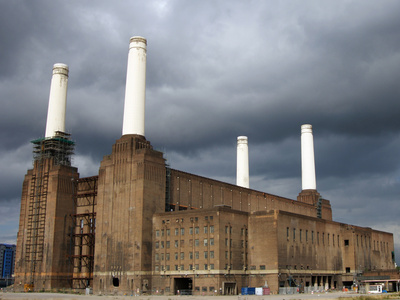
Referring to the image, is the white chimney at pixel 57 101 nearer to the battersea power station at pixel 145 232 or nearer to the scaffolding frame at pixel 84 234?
the battersea power station at pixel 145 232

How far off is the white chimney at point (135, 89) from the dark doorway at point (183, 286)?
28.0 metres

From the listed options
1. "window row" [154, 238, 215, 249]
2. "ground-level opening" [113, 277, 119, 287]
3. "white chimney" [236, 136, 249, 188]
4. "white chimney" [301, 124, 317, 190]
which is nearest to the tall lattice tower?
"ground-level opening" [113, 277, 119, 287]

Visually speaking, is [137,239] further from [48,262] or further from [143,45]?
[143,45]

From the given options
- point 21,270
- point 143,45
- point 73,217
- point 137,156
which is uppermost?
point 143,45

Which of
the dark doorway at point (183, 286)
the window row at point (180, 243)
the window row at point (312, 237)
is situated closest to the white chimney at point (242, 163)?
the window row at point (312, 237)

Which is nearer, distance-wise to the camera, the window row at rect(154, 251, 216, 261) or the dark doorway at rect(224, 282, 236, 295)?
the dark doorway at rect(224, 282, 236, 295)

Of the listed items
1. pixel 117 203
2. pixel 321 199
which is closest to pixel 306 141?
pixel 321 199

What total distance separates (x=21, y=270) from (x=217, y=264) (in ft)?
147

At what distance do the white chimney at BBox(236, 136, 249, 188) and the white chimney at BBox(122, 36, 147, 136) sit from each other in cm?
4954

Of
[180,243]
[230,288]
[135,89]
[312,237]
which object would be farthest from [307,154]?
[230,288]

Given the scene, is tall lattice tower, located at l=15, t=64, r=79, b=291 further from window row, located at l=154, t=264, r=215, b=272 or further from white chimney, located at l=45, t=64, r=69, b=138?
window row, located at l=154, t=264, r=215, b=272

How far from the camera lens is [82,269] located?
3991 inches

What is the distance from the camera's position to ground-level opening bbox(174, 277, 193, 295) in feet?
279

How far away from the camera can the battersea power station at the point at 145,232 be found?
86062 mm
